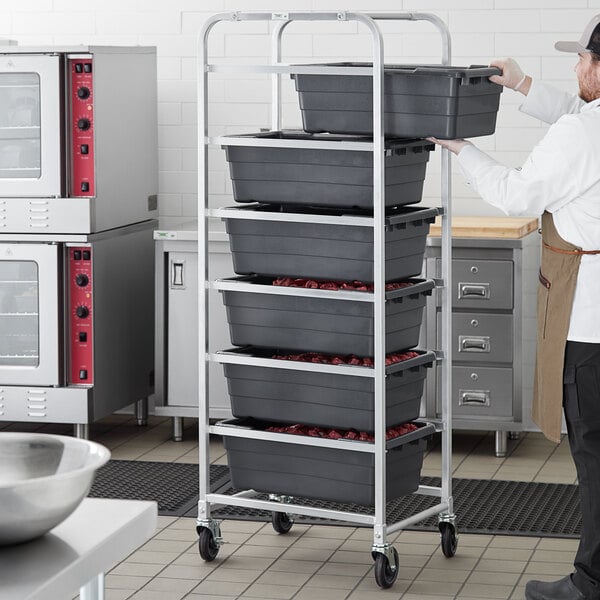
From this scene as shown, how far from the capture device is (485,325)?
5.73 metres

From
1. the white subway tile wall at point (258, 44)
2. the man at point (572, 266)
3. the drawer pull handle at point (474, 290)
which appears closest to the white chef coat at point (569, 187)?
the man at point (572, 266)

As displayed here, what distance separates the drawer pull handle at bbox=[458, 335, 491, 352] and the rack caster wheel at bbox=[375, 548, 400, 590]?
171 cm

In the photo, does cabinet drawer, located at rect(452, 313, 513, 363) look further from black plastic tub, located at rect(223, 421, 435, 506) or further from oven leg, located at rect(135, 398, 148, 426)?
oven leg, located at rect(135, 398, 148, 426)

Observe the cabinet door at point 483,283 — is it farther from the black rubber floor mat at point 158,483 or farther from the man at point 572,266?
the man at point 572,266

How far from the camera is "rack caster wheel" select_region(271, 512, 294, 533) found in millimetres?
4730

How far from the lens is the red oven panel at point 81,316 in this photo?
19.0ft

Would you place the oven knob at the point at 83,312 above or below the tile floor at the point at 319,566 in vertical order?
above

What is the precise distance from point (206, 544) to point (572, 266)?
5.06ft

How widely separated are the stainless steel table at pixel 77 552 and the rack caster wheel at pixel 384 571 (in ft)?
6.41

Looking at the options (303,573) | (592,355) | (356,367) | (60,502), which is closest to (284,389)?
(356,367)

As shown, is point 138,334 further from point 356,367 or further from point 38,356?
point 356,367

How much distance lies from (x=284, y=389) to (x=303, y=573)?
60cm

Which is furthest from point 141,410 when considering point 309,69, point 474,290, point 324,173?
point 309,69

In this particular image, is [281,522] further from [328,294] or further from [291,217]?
[291,217]
